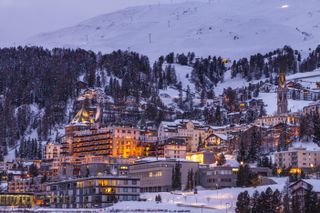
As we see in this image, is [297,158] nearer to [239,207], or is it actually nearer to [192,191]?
[192,191]

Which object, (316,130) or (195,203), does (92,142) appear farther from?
(195,203)

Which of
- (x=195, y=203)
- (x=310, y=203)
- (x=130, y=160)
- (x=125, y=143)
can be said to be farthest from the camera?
(x=125, y=143)

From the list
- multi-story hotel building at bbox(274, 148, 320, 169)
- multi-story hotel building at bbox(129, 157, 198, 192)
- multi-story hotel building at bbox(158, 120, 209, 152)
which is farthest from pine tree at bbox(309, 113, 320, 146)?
multi-story hotel building at bbox(158, 120, 209, 152)

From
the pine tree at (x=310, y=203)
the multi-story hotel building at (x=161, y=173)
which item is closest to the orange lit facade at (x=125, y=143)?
the multi-story hotel building at (x=161, y=173)

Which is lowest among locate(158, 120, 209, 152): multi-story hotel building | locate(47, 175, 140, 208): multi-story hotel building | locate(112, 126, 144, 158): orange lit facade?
locate(47, 175, 140, 208): multi-story hotel building

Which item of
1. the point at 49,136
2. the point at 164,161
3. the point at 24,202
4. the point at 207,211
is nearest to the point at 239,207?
the point at 207,211

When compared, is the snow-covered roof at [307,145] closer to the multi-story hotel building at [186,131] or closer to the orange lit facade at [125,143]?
the multi-story hotel building at [186,131]

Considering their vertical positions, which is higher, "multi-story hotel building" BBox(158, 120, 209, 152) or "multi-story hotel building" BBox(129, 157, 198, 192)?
"multi-story hotel building" BBox(158, 120, 209, 152)

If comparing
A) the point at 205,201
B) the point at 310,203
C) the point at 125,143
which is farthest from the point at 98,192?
the point at 125,143

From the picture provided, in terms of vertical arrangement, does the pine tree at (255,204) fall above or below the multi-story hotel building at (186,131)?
below

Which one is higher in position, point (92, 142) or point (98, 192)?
point (92, 142)

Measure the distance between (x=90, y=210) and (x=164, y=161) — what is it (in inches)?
1056

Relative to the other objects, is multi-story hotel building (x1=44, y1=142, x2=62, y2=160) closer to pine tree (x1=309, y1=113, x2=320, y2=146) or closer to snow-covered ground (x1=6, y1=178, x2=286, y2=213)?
pine tree (x1=309, y1=113, x2=320, y2=146)

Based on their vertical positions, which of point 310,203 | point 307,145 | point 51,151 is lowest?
point 310,203
